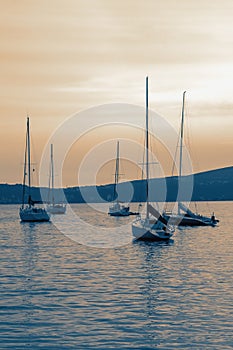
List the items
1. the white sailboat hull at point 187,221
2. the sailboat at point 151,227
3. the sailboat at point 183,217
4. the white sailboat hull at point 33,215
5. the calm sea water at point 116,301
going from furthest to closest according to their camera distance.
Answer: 1. the white sailboat hull at point 33,215
2. the white sailboat hull at point 187,221
3. the sailboat at point 183,217
4. the sailboat at point 151,227
5. the calm sea water at point 116,301

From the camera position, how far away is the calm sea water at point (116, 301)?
2350 centimetres

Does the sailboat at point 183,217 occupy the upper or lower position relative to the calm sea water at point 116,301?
upper

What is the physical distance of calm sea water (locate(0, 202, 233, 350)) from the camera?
23.5 meters

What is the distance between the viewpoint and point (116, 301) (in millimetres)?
30578

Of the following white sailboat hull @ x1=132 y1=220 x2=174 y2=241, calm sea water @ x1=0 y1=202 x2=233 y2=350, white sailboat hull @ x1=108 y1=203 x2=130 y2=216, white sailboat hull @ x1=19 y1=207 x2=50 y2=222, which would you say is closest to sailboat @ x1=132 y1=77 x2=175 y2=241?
white sailboat hull @ x1=132 y1=220 x2=174 y2=241

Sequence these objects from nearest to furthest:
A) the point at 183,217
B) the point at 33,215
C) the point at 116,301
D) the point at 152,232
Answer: the point at 116,301 → the point at 152,232 → the point at 183,217 → the point at 33,215

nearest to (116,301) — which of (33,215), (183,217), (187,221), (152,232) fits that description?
(152,232)

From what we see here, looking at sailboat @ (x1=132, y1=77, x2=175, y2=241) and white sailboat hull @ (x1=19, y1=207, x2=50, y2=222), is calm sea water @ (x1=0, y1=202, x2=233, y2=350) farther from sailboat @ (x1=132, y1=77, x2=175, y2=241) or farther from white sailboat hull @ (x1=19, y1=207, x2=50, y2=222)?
white sailboat hull @ (x1=19, y1=207, x2=50, y2=222)

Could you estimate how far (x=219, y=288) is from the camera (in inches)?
1375

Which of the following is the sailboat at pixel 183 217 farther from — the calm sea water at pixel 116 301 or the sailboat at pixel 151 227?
Answer: the calm sea water at pixel 116 301

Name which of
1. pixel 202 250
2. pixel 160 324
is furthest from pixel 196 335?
pixel 202 250

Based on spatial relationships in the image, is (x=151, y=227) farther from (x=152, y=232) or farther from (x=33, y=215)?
(x=33, y=215)

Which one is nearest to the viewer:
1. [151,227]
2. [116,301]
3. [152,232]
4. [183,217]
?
[116,301]

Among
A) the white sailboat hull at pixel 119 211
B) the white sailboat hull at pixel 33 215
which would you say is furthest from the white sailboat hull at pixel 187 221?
the white sailboat hull at pixel 119 211
